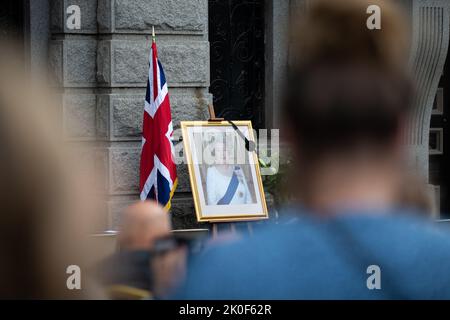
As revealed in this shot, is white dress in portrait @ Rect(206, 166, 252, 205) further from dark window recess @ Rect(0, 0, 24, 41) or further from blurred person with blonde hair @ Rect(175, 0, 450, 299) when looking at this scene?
blurred person with blonde hair @ Rect(175, 0, 450, 299)

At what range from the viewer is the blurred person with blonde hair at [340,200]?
1.41 meters

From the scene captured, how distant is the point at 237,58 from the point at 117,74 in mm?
1617

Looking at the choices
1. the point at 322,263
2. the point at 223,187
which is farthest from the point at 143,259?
the point at 223,187

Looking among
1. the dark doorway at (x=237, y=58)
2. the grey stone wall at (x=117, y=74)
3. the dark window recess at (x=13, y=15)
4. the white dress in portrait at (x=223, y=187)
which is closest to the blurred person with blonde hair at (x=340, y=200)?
the white dress in portrait at (x=223, y=187)

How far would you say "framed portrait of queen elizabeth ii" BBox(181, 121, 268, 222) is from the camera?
8.23 metres

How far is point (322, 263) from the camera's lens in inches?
55.2

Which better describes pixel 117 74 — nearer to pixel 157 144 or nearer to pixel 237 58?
pixel 157 144

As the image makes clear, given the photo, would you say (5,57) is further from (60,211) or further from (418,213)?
(418,213)

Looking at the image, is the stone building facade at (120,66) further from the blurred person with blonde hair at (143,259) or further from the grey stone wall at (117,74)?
the blurred person with blonde hair at (143,259)

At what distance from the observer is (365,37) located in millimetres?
1467

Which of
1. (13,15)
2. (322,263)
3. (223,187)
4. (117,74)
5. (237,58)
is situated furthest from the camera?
(237,58)

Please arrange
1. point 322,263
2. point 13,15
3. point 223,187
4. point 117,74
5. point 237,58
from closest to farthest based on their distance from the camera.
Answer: point 322,263 < point 223,187 < point 117,74 < point 13,15 < point 237,58

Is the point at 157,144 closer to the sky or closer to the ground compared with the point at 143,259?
closer to the ground

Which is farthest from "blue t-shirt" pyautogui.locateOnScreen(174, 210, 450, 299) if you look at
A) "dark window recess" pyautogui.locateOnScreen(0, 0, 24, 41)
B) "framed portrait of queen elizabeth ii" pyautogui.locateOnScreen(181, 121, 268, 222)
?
"dark window recess" pyautogui.locateOnScreen(0, 0, 24, 41)
